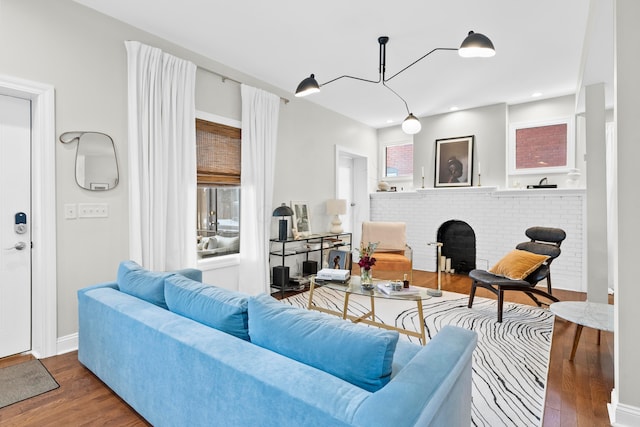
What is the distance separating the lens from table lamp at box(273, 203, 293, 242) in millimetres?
4250

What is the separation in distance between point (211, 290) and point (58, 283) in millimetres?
1684

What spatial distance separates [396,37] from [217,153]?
2.28m

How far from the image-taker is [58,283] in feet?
8.46

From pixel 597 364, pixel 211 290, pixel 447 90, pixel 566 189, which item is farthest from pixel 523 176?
pixel 211 290

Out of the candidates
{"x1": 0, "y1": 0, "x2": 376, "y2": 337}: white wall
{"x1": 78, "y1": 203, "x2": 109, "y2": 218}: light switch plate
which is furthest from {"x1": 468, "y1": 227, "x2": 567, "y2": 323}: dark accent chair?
{"x1": 78, "y1": 203, "x2": 109, "y2": 218}: light switch plate

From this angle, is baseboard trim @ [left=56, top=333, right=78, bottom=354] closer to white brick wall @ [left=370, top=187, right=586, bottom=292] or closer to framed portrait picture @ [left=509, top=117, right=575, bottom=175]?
white brick wall @ [left=370, top=187, right=586, bottom=292]

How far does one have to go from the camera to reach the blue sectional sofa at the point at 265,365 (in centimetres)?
→ 102

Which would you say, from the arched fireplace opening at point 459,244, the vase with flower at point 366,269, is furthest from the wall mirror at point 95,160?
the arched fireplace opening at point 459,244

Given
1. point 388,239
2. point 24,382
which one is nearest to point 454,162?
point 388,239

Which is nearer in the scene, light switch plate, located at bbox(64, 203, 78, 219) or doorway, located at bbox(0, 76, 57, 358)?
doorway, located at bbox(0, 76, 57, 358)

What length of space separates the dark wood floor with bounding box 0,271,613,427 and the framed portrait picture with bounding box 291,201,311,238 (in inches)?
112

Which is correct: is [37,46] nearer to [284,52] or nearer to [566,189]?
[284,52]

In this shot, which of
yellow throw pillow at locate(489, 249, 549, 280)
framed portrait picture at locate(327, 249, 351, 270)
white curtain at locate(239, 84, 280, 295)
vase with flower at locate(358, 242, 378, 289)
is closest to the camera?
vase with flower at locate(358, 242, 378, 289)

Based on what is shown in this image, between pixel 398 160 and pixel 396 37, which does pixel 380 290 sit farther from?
pixel 398 160
